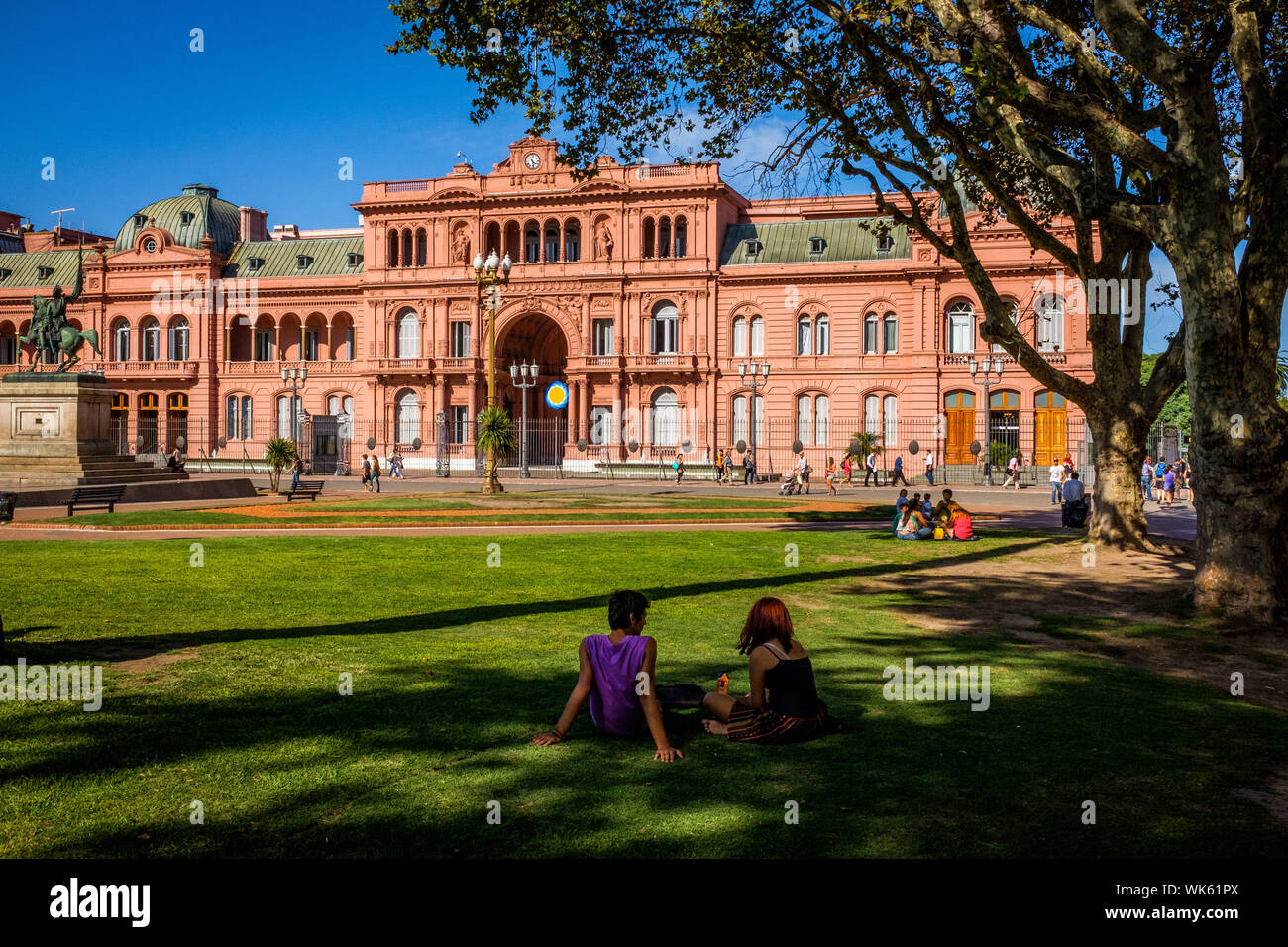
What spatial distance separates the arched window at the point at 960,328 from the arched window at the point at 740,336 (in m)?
10.3

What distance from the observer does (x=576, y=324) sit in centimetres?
5628

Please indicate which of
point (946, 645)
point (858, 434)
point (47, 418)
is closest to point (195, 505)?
point (47, 418)

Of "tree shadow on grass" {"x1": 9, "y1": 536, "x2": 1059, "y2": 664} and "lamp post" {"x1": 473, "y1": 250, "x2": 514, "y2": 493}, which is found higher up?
"lamp post" {"x1": 473, "y1": 250, "x2": 514, "y2": 493}

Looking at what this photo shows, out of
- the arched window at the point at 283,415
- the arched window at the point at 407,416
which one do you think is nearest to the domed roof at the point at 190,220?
the arched window at the point at 283,415

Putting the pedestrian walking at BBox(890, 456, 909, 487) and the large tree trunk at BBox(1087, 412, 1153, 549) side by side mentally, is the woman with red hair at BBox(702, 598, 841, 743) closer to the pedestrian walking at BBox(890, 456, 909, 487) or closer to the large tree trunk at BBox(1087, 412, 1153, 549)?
the large tree trunk at BBox(1087, 412, 1153, 549)

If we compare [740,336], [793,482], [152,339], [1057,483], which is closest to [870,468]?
[793,482]

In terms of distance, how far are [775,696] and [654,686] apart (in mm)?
754

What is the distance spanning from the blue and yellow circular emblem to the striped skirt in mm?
52131

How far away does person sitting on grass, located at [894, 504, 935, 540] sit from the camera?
64.1 ft

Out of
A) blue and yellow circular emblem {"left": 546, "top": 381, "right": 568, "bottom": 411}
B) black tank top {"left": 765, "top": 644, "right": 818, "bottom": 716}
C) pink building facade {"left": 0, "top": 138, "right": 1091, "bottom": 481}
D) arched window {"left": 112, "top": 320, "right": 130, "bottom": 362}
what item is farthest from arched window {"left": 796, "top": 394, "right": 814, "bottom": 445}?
black tank top {"left": 765, "top": 644, "right": 818, "bottom": 716}

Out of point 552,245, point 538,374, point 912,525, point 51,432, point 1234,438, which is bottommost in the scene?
point 912,525

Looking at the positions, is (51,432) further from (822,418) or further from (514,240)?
(822,418)

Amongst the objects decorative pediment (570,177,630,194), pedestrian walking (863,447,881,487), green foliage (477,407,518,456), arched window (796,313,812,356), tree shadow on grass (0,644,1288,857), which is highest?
decorative pediment (570,177,630,194)
